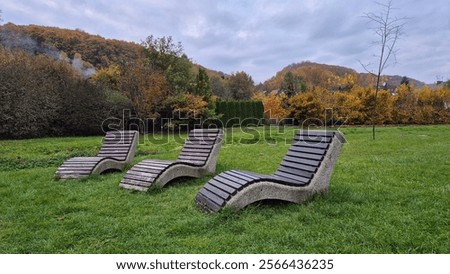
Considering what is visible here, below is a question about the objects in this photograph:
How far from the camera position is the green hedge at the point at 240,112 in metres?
33.1

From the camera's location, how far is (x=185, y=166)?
22.8 ft

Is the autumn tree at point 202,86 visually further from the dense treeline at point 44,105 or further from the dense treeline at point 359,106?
the dense treeline at point 44,105

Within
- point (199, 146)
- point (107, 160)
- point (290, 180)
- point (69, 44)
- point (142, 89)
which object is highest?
point (69, 44)

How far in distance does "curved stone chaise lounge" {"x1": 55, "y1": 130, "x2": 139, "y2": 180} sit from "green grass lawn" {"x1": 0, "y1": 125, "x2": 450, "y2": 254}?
0.48m

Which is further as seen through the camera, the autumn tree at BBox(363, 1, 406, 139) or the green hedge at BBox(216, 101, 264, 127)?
the green hedge at BBox(216, 101, 264, 127)

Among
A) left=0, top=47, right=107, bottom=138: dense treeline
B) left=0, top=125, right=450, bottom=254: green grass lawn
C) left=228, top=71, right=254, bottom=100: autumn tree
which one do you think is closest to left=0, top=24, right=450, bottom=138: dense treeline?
left=0, top=47, right=107, bottom=138: dense treeline

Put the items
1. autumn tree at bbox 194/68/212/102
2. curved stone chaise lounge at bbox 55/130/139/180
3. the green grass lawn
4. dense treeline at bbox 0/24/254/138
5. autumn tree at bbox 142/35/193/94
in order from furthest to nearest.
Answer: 1. autumn tree at bbox 194/68/212/102
2. autumn tree at bbox 142/35/193/94
3. dense treeline at bbox 0/24/254/138
4. curved stone chaise lounge at bbox 55/130/139/180
5. the green grass lawn

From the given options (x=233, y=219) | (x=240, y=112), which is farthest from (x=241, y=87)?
(x=233, y=219)

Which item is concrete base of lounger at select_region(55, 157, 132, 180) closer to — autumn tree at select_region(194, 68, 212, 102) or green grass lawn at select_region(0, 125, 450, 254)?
green grass lawn at select_region(0, 125, 450, 254)

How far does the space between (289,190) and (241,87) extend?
2019 inches

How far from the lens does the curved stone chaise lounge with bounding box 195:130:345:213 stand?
4543 millimetres

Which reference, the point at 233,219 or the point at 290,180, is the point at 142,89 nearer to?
the point at 290,180
